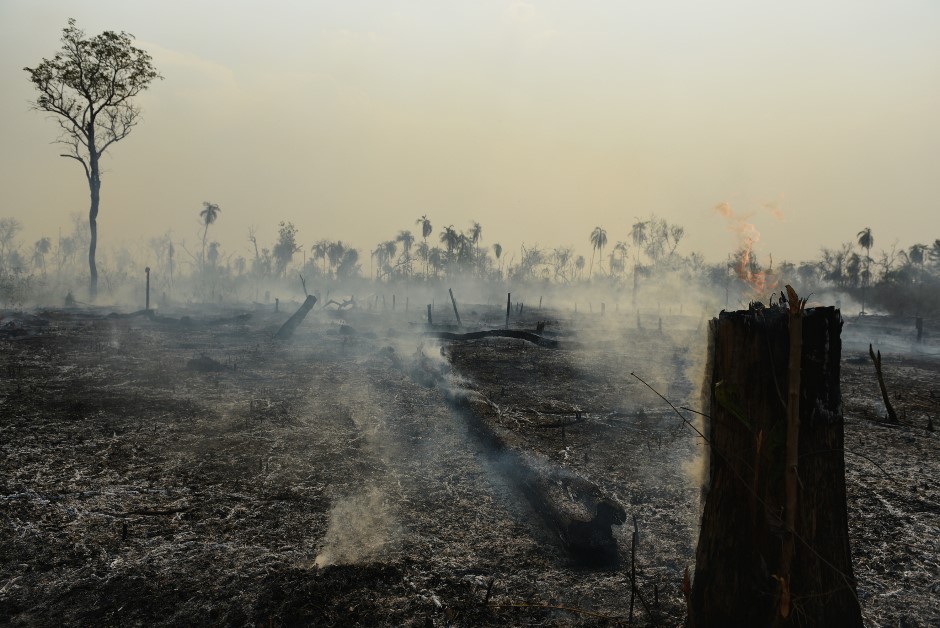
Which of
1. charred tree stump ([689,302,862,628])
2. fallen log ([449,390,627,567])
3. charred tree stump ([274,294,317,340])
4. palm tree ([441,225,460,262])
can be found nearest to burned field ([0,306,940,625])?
fallen log ([449,390,627,567])

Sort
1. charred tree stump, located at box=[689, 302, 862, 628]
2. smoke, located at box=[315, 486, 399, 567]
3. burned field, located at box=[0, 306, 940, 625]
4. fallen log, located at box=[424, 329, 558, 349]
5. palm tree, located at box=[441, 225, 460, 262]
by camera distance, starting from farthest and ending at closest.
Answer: palm tree, located at box=[441, 225, 460, 262], fallen log, located at box=[424, 329, 558, 349], smoke, located at box=[315, 486, 399, 567], burned field, located at box=[0, 306, 940, 625], charred tree stump, located at box=[689, 302, 862, 628]

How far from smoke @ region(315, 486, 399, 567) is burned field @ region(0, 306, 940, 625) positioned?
30mm

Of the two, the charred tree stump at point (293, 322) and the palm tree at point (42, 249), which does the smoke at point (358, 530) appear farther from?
the palm tree at point (42, 249)

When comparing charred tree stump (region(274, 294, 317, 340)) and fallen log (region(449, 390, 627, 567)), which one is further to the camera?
charred tree stump (region(274, 294, 317, 340))

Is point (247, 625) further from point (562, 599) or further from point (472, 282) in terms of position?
point (472, 282)

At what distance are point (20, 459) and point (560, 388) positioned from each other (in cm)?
1016

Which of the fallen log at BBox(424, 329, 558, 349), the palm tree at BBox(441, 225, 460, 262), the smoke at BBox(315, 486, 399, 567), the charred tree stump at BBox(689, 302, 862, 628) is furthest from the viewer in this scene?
the palm tree at BBox(441, 225, 460, 262)

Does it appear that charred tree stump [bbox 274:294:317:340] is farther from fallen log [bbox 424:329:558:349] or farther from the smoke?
the smoke

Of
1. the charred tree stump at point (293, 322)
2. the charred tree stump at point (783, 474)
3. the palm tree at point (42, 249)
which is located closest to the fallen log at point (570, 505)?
the charred tree stump at point (783, 474)

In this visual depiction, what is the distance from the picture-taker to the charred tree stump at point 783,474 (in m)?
2.30

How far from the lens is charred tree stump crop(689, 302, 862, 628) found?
230cm

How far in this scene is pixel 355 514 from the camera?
5324mm

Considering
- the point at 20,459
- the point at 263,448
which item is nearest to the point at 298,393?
the point at 263,448

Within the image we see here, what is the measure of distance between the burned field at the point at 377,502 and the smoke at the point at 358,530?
0.03 metres
